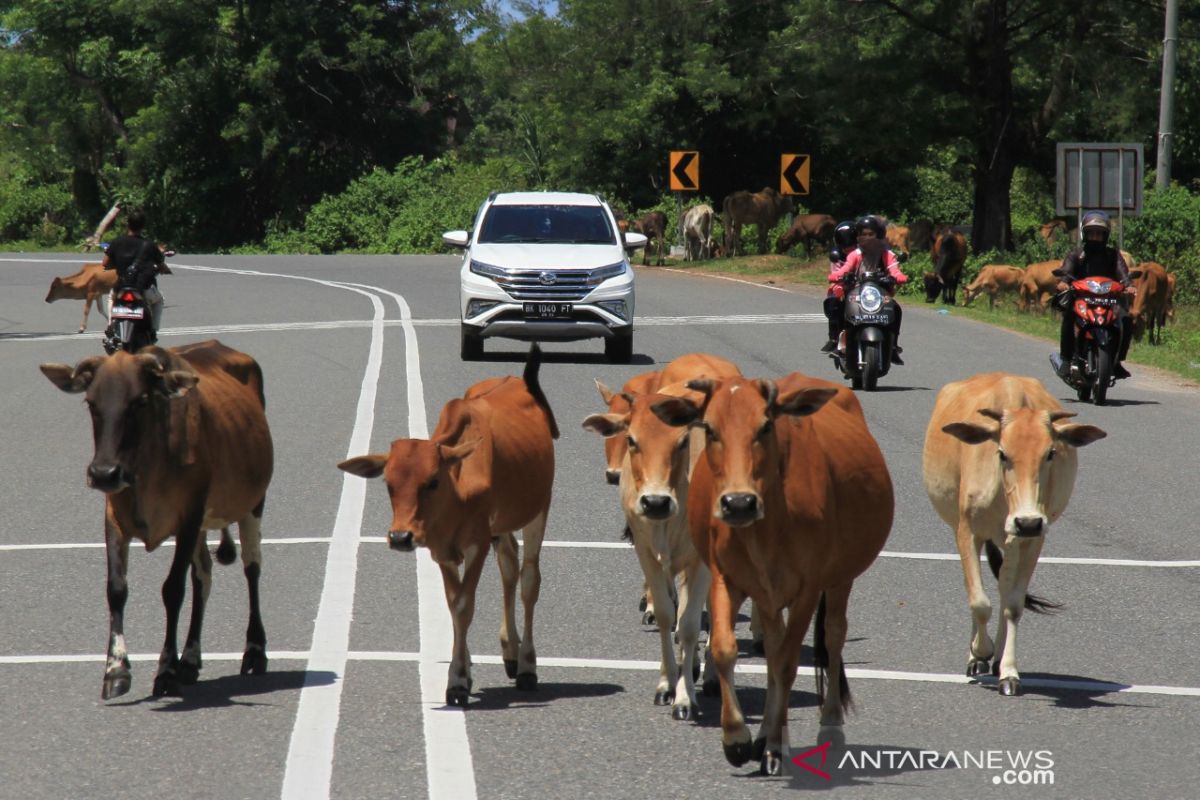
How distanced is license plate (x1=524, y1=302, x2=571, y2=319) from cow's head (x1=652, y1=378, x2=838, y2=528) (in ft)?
55.5

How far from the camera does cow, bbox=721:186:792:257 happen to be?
163 feet

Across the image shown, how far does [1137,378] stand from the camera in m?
22.9

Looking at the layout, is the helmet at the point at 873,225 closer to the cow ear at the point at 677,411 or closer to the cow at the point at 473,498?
the cow at the point at 473,498

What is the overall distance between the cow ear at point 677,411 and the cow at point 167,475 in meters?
2.40

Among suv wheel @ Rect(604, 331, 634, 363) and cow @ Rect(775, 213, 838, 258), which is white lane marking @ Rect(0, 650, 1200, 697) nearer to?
suv wheel @ Rect(604, 331, 634, 363)

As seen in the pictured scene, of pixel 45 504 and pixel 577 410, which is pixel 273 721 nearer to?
pixel 45 504

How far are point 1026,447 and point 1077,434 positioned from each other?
25cm

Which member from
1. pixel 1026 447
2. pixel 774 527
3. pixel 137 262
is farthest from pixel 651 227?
pixel 774 527

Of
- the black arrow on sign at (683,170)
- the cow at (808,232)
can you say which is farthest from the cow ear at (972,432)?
the cow at (808,232)

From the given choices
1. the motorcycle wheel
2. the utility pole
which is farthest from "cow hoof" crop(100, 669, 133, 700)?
the utility pole

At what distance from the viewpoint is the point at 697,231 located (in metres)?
48.7

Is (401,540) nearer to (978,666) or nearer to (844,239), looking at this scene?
(978,666)

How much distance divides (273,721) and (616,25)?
4607cm

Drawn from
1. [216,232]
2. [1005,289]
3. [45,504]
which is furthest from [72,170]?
[45,504]
